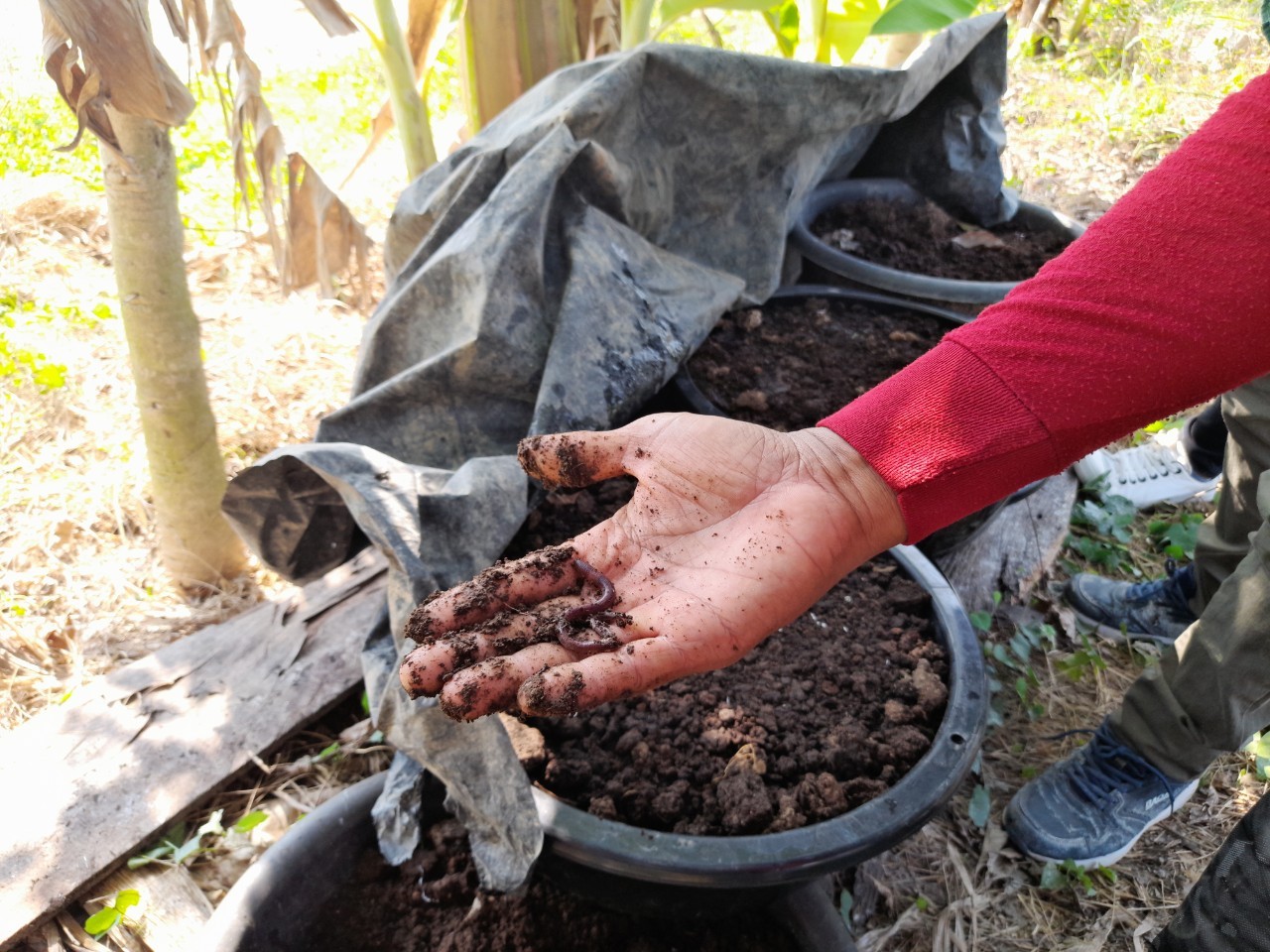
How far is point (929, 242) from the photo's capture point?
3.15 m

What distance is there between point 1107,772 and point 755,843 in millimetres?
992

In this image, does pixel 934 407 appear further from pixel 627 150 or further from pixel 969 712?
pixel 627 150

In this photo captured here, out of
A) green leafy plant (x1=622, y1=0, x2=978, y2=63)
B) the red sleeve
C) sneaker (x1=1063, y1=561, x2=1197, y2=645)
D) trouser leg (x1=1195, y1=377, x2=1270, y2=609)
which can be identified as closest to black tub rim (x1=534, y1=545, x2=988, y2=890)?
the red sleeve

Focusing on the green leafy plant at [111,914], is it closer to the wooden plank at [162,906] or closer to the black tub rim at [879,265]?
the wooden plank at [162,906]

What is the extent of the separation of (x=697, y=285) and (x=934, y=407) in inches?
41.3

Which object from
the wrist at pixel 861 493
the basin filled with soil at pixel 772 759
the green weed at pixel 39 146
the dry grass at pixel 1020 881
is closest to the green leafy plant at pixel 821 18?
the basin filled with soil at pixel 772 759

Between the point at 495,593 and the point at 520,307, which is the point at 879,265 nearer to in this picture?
the point at 520,307

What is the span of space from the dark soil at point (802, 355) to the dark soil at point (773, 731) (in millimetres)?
618

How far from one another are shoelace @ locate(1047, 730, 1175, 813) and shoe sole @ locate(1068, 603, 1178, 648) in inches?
27.7

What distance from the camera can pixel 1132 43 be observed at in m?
5.98

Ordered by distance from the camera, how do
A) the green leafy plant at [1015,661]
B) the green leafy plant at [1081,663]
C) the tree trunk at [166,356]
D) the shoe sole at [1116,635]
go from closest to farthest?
the tree trunk at [166,356], the green leafy plant at [1015,661], the green leafy plant at [1081,663], the shoe sole at [1116,635]

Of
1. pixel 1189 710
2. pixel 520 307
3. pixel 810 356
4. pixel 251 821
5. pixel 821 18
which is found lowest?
pixel 1189 710

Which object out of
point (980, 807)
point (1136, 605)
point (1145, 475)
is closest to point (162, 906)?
point (980, 807)

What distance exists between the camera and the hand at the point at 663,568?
1.18m
